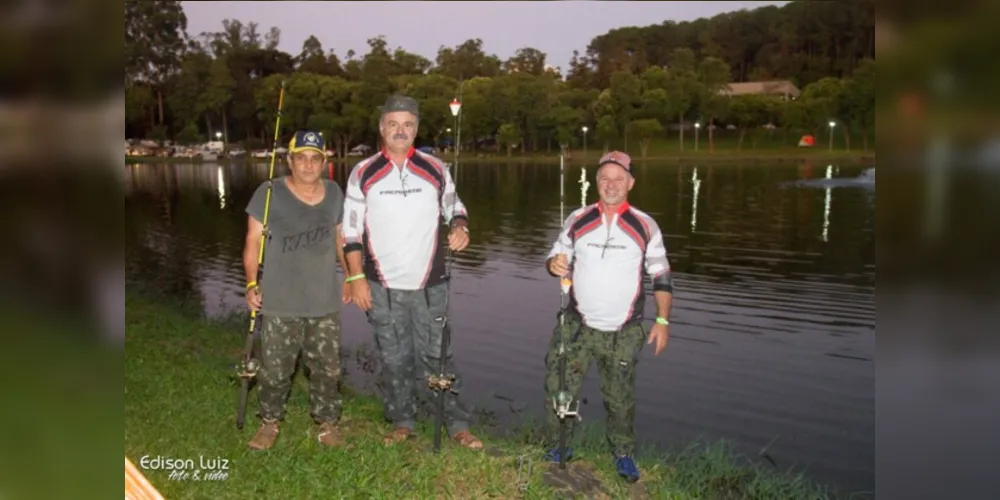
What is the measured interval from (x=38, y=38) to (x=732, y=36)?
17.9 meters

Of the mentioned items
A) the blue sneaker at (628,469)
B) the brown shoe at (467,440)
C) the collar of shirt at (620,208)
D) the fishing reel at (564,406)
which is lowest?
the blue sneaker at (628,469)

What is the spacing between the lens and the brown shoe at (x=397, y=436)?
446cm

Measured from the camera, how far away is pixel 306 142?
423cm

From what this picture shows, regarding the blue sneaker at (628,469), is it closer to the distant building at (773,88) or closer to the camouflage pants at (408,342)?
the camouflage pants at (408,342)

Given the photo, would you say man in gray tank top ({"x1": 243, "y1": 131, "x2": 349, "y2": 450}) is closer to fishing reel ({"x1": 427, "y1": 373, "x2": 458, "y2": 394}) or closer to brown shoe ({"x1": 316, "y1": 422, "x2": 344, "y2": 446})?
brown shoe ({"x1": 316, "y1": 422, "x2": 344, "y2": 446})

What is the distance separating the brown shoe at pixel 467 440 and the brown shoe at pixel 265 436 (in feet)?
3.66

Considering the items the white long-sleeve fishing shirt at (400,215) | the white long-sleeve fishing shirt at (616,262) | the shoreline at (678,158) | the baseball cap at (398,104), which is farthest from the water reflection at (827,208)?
the baseball cap at (398,104)

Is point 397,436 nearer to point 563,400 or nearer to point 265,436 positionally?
point 265,436

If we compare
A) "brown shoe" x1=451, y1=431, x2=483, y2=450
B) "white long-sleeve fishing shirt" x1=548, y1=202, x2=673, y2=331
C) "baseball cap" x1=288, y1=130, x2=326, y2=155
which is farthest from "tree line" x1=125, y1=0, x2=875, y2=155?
"brown shoe" x1=451, y1=431, x2=483, y2=450

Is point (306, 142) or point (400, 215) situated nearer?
point (306, 142)

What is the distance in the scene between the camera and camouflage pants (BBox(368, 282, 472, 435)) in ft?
14.8

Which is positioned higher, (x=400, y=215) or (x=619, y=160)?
(x=619, y=160)

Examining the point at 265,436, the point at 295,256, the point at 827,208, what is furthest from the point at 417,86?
the point at 827,208

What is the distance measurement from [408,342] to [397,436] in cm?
59
